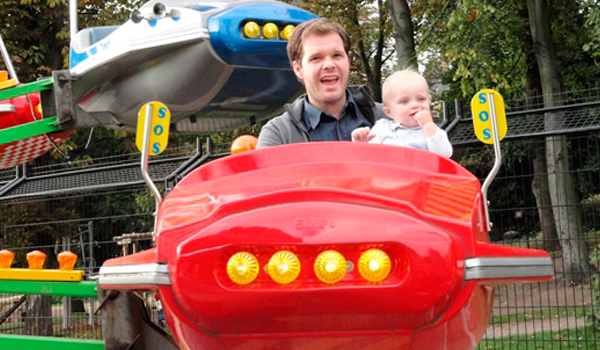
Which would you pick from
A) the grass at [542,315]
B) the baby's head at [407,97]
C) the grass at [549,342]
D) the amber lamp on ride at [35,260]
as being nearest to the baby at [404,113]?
the baby's head at [407,97]

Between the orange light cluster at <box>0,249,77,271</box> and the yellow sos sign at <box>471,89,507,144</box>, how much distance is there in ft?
8.38

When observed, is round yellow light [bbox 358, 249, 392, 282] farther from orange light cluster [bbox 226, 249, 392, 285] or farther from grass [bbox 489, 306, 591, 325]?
grass [bbox 489, 306, 591, 325]

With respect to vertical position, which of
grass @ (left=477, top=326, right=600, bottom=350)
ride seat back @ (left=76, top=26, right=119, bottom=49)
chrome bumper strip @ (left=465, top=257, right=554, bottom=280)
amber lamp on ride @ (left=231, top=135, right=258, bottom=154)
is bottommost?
grass @ (left=477, top=326, right=600, bottom=350)

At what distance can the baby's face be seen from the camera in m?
2.47

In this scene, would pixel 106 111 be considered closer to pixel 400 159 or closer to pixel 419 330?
pixel 400 159

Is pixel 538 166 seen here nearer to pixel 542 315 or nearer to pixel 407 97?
pixel 542 315

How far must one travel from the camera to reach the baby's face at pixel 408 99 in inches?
97.3

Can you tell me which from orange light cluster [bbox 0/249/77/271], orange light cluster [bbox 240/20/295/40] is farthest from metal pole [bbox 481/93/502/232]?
orange light cluster [bbox 0/249/77/271]

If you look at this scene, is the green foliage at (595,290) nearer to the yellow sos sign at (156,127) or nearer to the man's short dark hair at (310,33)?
the man's short dark hair at (310,33)

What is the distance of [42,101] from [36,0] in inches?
336

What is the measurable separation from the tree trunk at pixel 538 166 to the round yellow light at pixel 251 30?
1.97m

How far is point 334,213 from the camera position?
1.70 meters

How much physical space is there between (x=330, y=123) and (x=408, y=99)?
0.34 m

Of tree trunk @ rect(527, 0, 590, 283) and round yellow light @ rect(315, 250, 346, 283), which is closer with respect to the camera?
round yellow light @ rect(315, 250, 346, 283)
